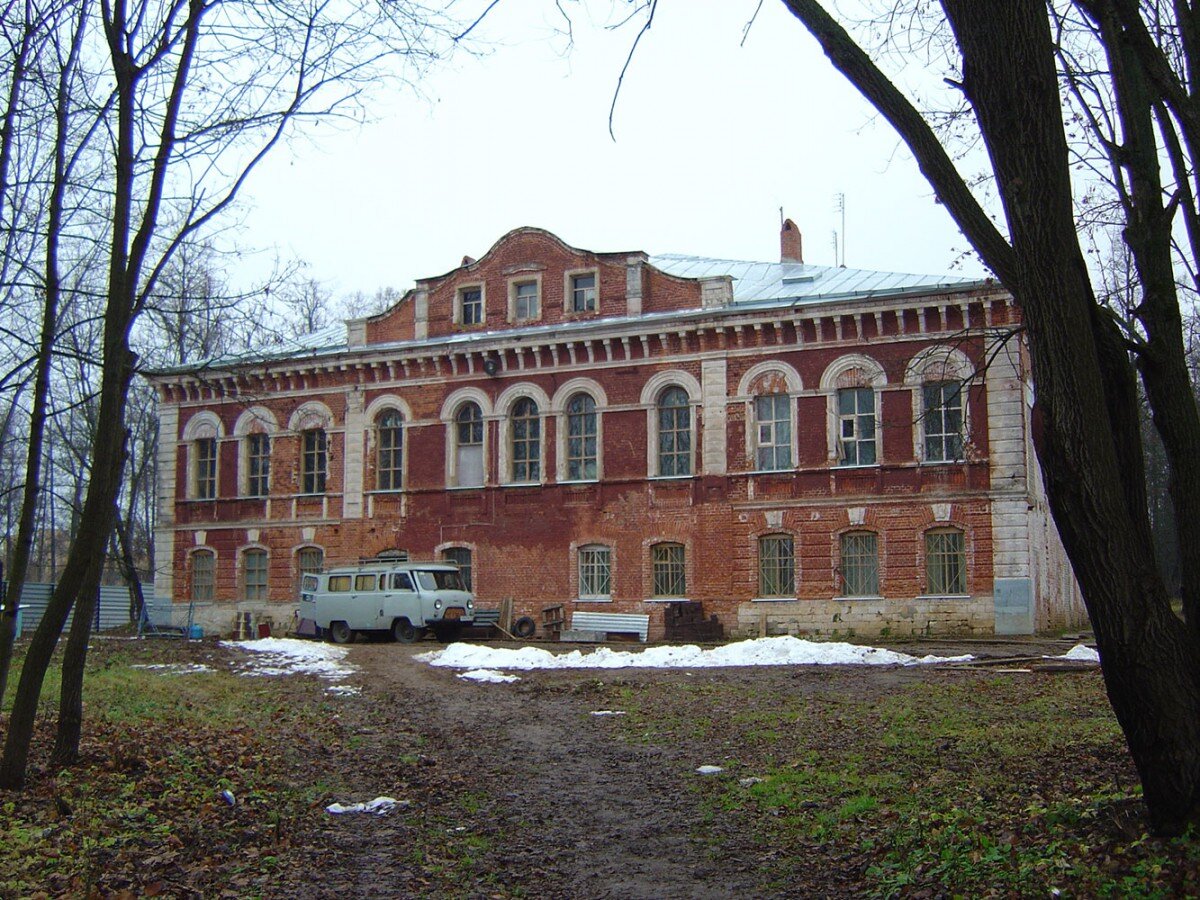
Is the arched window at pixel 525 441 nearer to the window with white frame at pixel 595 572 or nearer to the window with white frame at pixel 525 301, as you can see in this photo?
the window with white frame at pixel 525 301

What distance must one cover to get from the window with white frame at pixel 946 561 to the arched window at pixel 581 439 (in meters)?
8.74

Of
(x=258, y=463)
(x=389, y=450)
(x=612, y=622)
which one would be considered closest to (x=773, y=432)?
(x=612, y=622)

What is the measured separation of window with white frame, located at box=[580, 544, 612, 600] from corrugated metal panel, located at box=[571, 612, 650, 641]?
659mm

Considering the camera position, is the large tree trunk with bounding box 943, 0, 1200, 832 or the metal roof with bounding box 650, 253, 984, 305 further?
the metal roof with bounding box 650, 253, 984, 305

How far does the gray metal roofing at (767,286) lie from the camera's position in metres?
28.1

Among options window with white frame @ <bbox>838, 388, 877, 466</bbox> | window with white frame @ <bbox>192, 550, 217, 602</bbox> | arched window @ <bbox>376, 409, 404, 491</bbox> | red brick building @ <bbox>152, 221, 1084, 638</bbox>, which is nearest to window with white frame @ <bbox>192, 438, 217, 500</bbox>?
red brick building @ <bbox>152, 221, 1084, 638</bbox>

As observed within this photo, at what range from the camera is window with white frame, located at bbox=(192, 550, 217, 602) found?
3569cm

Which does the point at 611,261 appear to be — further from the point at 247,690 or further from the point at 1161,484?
the point at 1161,484

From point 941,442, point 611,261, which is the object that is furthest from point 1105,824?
point 611,261

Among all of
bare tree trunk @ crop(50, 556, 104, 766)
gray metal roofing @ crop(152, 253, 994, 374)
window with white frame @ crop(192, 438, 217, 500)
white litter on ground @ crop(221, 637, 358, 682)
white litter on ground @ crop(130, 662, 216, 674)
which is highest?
gray metal roofing @ crop(152, 253, 994, 374)

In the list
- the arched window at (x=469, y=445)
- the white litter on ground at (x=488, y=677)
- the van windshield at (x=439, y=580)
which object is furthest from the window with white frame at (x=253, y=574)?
the white litter on ground at (x=488, y=677)

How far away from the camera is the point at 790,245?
35.5 metres

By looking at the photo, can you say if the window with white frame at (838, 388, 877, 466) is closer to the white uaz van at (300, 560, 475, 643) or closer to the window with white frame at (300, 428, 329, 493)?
the white uaz van at (300, 560, 475, 643)

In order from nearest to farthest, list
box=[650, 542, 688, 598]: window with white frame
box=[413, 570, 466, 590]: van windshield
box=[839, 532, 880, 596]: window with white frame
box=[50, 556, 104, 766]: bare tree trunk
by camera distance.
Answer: box=[50, 556, 104, 766]: bare tree trunk < box=[839, 532, 880, 596]: window with white frame < box=[413, 570, 466, 590]: van windshield < box=[650, 542, 688, 598]: window with white frame
